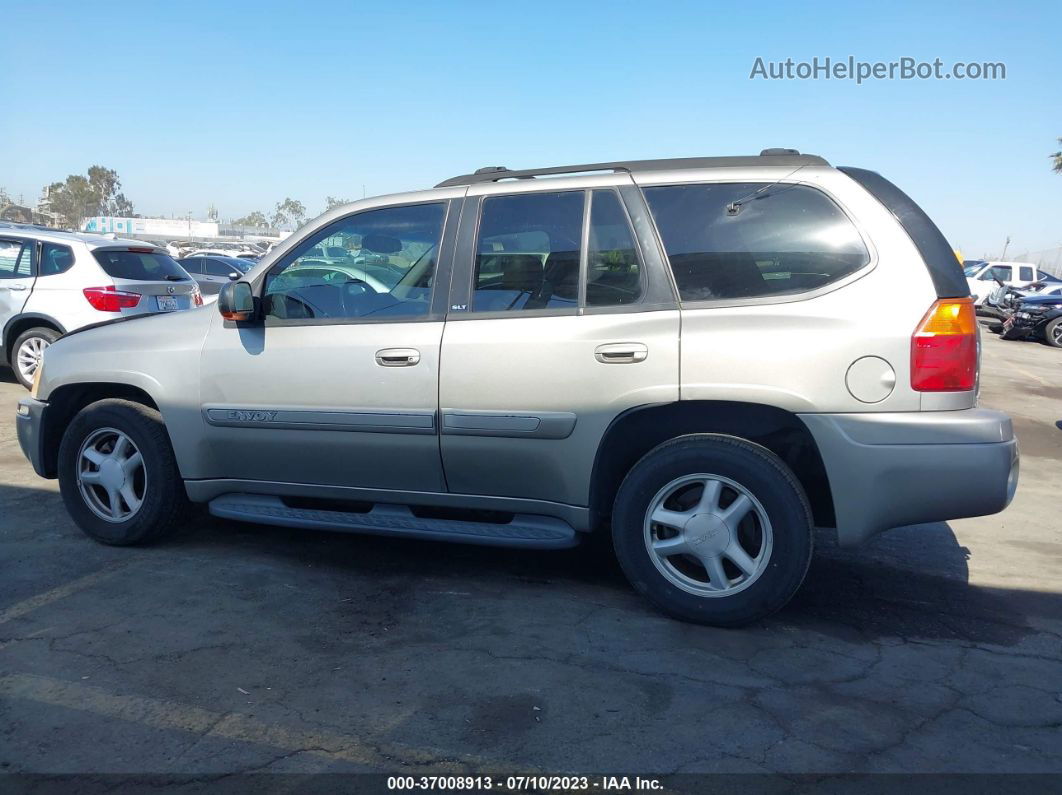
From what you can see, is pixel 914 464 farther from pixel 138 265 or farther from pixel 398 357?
pixel 138 265

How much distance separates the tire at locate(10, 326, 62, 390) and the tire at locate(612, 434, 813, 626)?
7445 mm

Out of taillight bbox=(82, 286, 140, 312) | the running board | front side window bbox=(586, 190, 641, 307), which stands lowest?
the running board

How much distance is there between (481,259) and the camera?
4168mm

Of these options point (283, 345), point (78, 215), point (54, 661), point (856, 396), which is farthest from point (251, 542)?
point (78, 215)

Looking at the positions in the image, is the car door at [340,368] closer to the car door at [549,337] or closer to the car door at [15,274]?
the car door at [549,337]

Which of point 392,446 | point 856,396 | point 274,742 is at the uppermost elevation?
point 856,396

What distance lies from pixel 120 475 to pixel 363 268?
1.70m

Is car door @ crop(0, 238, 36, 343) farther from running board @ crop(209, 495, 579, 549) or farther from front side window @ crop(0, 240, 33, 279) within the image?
running board @ crop(209, 495, 579, 549)

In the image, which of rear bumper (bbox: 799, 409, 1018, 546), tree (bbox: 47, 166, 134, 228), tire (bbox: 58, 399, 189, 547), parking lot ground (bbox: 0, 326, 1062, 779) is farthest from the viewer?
tree (bbox: 47, 166, 134, 228)

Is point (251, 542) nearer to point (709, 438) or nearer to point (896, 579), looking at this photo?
point (709, 438)

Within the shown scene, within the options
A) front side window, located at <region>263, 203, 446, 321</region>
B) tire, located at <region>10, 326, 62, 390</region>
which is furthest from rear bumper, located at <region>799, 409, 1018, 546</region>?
tire, located at <region>10, 326, 62, 390</region>

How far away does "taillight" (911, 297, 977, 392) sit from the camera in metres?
3.43

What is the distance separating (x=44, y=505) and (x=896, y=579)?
15.9 ft

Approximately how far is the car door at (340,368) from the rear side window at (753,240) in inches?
42.8
